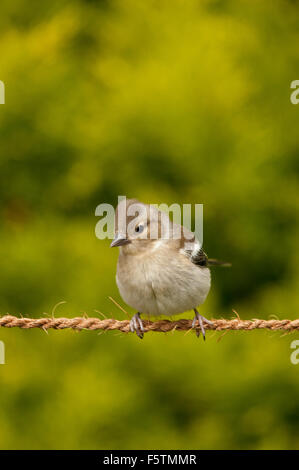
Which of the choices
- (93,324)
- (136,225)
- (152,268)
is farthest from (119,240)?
(93,324)

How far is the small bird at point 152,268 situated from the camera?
2.39m

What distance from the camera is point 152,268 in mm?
2479

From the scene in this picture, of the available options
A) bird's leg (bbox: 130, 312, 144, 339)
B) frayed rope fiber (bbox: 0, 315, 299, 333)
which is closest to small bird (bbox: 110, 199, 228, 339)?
bird's leg (bbox: 130, 312, 144, 339)

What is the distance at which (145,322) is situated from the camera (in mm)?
2543

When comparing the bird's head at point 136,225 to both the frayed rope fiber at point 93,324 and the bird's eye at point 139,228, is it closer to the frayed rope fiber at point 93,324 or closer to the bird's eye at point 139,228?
the bird's eye at point 139,228

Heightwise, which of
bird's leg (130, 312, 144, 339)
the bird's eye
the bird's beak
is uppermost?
the bird's eye

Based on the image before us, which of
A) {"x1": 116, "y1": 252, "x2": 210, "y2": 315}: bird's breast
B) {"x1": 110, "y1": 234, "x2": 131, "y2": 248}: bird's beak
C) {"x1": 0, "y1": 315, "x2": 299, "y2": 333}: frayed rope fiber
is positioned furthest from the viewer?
{"x1": 116, "y1": 252, "x2": 210, "y2": 315}: bird's breast

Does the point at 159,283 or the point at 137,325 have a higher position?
the point at 159,283

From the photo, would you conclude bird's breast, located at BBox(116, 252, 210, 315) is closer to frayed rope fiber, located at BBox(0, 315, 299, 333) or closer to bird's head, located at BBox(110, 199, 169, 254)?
bird's head, located at BBox(110, 199, 169, 254)

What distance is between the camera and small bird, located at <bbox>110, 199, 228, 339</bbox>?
7.84 feet

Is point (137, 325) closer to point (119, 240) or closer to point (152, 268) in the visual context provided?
point (152, 268)

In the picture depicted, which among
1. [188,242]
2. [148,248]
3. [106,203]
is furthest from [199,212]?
[148,248]

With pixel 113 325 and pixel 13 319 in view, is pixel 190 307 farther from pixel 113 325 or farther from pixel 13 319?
pixel 13 319

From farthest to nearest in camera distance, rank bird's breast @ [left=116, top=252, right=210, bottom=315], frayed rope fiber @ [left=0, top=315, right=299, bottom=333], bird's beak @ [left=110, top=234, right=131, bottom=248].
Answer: bird's breast @ [left=116, top=252, right=210, bottom=315]
bird's beak @ [left=110, top=234, right=131, bottom=248]
frayed rope fiber @ [left=0, top=315, right=299, bottom=333]
